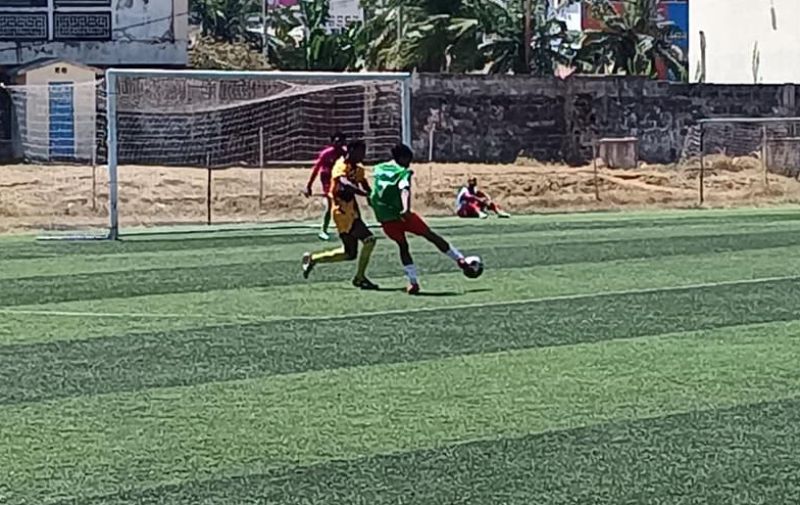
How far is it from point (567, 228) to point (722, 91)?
1786 cm

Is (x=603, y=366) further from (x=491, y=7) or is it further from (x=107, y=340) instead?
(x=491, y=7)

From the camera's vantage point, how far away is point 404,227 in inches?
588

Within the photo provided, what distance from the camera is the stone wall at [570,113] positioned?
132 ft

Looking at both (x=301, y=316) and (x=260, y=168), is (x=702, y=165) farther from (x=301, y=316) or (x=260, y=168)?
(x=301, y=316)

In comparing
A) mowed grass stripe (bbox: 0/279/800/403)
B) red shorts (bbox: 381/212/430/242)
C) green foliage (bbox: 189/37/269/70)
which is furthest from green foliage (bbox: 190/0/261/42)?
mowed grass stripe (bbox: 0/279/800/403)

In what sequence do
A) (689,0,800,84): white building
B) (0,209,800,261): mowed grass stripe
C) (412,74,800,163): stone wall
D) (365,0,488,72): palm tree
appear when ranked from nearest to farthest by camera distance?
1. (0,209,800,261): mowed grass stripe
2. (412,74,800,163): stone wall
3. (689,0,800,84): white building
4. (365,0,488,72): palm tree

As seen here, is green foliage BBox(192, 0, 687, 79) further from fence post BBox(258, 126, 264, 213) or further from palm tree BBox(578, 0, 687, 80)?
fence post BBox(258, 126, 264, 213)

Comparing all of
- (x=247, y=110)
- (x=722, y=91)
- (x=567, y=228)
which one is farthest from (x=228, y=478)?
(x=722, y=91)

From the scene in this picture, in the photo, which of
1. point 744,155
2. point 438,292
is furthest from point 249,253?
point 744,155

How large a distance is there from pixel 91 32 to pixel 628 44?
71.6 ft

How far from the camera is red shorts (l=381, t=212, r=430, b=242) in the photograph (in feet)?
48.6

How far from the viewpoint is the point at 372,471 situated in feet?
25.3

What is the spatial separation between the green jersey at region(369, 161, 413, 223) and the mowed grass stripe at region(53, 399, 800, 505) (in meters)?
6.07

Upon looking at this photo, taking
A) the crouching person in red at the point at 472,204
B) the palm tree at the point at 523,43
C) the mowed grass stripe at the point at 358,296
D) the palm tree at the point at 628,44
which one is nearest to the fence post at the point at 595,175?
the crouching person in red at the point at 472,204
